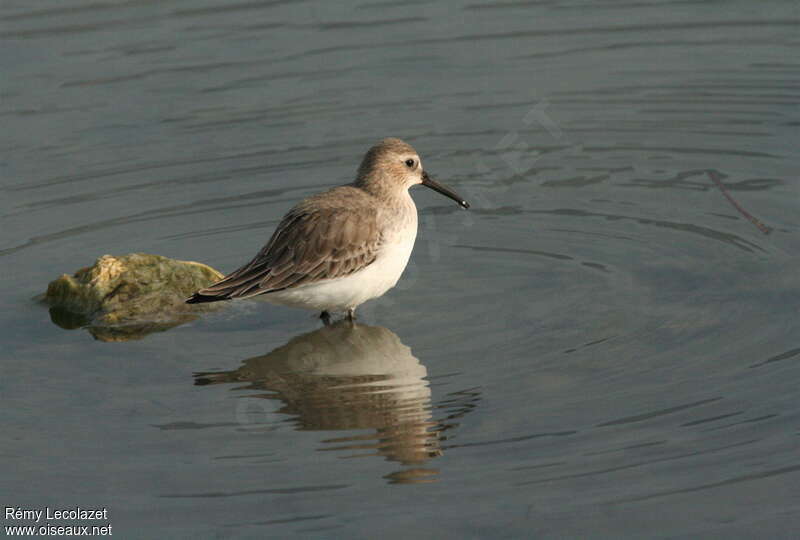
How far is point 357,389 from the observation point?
10242mm

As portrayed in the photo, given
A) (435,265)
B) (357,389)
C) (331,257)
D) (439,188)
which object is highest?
(439,188)

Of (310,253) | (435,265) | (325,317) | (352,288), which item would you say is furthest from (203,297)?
(435,265)

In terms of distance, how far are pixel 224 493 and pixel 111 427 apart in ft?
4.96

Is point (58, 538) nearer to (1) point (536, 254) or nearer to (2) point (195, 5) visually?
(1) point (536, 254)

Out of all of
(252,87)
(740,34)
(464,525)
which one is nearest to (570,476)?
(464,525)

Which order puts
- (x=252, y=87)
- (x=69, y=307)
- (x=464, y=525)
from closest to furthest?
(x=464, y=525)
(x=69, y=307)
(x=252, y=87)

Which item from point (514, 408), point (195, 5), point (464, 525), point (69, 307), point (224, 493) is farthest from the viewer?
point (195, 5)

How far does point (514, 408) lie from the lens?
31.4 ft

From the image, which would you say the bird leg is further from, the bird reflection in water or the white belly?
the white belly

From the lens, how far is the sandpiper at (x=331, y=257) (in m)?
11.1

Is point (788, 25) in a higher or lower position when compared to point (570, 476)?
higher

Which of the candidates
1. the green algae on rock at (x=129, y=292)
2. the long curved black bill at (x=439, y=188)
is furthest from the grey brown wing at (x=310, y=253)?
the long curved black bill at (x=439, y=188)

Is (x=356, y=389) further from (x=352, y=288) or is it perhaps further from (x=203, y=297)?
(x=203, y=297)

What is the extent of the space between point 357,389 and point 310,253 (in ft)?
5.05
